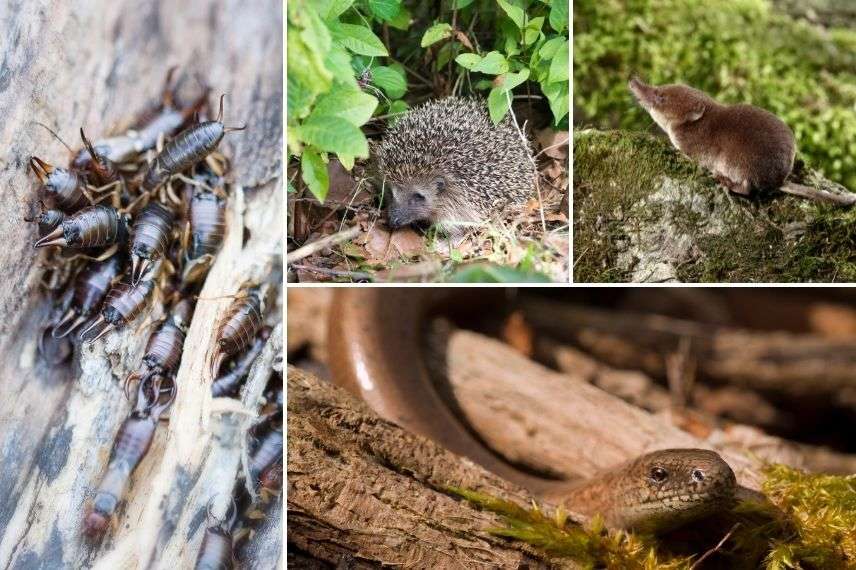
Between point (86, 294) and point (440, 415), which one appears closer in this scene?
point (86, 294)

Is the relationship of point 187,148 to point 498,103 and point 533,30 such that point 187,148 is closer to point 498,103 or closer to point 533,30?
point 498,103

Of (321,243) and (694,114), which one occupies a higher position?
(694,114)

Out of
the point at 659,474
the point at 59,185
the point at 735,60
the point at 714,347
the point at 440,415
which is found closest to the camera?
the point at 659,474

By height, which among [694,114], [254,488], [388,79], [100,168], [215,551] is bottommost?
[215,551]

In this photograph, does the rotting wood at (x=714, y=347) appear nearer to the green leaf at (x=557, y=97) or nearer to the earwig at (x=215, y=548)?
the green leaf at (x=557, y=97)

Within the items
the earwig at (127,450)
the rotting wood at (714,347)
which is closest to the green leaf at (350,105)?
the earwig at (127,450)

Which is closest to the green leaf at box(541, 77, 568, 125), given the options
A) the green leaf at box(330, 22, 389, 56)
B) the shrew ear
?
the shrew ear

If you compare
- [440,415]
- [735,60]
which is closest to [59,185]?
[440,415]
